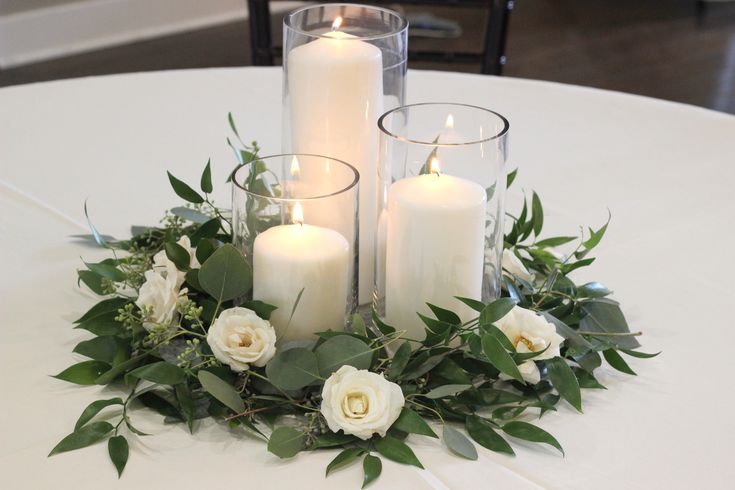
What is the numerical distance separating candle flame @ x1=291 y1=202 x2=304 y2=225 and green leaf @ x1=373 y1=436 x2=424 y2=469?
17cm

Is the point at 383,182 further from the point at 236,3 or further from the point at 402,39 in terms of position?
the point at 236,3

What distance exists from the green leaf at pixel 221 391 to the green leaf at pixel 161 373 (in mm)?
21

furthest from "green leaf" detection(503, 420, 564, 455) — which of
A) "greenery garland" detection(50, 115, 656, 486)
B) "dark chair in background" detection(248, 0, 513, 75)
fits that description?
"dark chair in background" detection(248, 0, 513, 75)

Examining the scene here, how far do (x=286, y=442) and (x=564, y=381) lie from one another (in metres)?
0.21

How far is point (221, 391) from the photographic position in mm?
641

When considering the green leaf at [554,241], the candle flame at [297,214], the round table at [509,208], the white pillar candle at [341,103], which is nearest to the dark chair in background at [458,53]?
the round table at [509,208]

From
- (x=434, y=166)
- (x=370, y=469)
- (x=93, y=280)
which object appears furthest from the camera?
(x=93, y=280)

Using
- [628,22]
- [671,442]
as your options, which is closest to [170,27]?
[628,22]

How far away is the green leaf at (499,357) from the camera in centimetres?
65

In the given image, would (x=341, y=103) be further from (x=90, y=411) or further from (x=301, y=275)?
(x=90, y=411)

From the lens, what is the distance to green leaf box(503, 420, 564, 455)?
63 cm

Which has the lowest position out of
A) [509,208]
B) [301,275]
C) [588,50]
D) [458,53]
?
[588,50]

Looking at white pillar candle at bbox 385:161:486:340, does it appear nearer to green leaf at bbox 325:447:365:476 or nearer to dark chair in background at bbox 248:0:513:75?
green leaf at bbox 325:447:365:476

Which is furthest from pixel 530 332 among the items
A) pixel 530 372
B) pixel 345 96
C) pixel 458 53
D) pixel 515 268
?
pixel 458 53
